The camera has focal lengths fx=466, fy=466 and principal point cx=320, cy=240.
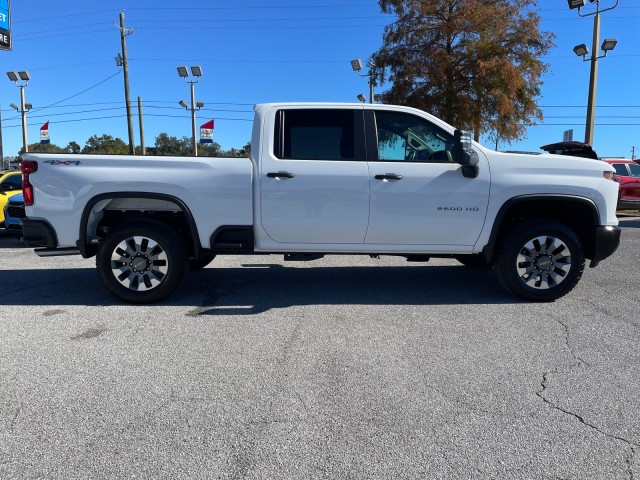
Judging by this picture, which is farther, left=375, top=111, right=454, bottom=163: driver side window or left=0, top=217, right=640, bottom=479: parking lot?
left=375, top=111, right=454, bottom=163: driver side window

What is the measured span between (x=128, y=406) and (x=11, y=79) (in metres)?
39.2

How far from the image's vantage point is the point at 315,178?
16.4ft

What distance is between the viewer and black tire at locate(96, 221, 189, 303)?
511 cm

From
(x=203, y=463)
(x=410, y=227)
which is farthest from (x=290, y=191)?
(x=203, y=463)

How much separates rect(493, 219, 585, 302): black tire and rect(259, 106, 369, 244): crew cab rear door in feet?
5.47

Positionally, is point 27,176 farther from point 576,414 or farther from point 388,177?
point 576,414

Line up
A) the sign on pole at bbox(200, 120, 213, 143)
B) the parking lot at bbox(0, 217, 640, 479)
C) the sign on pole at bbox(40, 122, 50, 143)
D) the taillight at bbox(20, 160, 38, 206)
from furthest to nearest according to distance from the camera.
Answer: the sign on pole at bbox(40, 122, 50, 143)
the sign on pole at bbox(200, 120, 213, 143)
the taillight at bbox(20, 160, 38, 206)
the parking lot at bbox(0, 217, 640, 479)

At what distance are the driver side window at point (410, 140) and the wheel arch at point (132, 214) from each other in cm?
227

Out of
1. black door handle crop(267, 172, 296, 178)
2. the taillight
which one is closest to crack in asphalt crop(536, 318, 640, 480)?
black door handle crop(267, 172, 296, 178)

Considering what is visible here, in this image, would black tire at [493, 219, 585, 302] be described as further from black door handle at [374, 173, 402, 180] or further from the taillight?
the taillight

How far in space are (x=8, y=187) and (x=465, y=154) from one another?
11.4 metres

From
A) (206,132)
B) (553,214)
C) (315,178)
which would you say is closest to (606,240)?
(553,214)

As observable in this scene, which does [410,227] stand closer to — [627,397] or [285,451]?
[627,397]

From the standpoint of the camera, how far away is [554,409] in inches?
116
